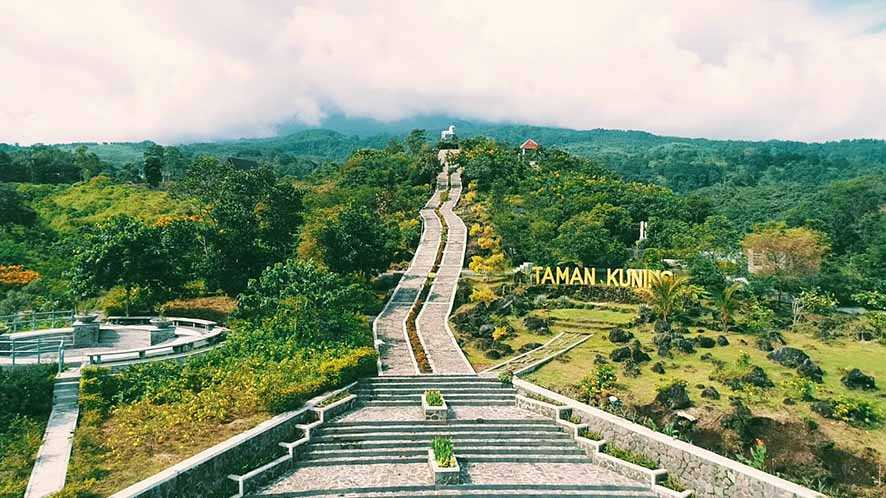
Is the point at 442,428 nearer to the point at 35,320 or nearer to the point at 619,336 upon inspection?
the point at 619,336

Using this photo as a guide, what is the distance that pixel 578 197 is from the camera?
171 ft

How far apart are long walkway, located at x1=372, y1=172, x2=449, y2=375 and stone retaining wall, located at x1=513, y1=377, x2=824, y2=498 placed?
26.1ft

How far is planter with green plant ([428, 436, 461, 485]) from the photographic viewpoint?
1697cm

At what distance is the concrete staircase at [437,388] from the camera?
22.2 metres

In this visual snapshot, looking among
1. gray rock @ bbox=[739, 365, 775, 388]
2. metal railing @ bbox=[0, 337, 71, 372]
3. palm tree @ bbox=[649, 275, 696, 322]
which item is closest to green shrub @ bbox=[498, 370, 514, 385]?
gray rock @ bbox=[739, 365, 775, 388]

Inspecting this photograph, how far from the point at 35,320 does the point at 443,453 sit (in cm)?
2132

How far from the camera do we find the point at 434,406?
2053cm

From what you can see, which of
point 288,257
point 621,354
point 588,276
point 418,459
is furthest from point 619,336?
point 288,257

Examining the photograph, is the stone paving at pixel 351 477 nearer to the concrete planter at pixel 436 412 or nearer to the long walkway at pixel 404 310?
the concrete planter at pixel 436 412

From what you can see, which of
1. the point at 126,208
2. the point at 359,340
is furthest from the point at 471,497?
the point at 126,208

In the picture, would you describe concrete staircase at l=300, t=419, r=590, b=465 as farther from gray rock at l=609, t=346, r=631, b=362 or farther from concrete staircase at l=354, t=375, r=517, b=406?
gray rock at l=609, t=346, r=631, b=362

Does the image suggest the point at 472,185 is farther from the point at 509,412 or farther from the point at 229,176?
the point at 509,412

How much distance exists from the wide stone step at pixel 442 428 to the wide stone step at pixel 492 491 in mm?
2940

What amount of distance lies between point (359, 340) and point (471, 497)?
10.7 metres
